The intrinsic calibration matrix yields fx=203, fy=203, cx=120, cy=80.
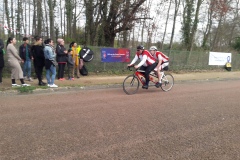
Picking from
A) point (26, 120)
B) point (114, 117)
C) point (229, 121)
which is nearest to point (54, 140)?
point (26, 120)

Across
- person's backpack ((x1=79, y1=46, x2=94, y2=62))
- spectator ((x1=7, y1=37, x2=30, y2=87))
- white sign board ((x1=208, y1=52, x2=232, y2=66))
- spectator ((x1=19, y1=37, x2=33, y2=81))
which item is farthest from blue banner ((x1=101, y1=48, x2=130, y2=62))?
white sign board ((x1=208, y1=52, x2=232, y2=66))

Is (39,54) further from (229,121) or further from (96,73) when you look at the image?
(229,121)

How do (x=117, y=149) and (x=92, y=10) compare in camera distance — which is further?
(x=92, y=10)

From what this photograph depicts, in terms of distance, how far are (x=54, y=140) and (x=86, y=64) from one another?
334 inches

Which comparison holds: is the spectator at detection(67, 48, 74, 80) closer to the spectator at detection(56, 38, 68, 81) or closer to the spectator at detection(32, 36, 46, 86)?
the spectator at detection(56, 38, 68, 81)

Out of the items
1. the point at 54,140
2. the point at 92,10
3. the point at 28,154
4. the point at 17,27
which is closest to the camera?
the point at 28,154

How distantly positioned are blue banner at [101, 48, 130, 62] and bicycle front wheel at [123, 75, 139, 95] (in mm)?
5108

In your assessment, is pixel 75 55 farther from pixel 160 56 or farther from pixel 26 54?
pixel 160 56

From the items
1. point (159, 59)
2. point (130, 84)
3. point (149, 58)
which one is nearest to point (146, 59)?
point (149, 58)

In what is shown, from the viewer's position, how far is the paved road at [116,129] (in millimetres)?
3217

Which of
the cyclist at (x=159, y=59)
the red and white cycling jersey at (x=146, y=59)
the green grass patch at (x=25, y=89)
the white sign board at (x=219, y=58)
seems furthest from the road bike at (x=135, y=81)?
the white sign board at (x=219, y=58)

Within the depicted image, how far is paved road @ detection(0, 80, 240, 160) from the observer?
3217mm

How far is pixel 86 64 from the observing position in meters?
11.8

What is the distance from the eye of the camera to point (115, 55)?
12.9 metres
